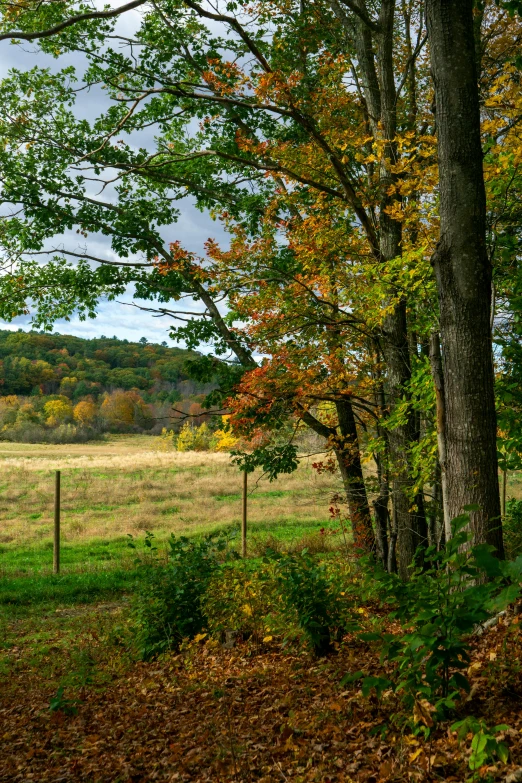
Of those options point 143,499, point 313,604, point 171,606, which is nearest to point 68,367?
point 143,499

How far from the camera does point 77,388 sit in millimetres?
64250

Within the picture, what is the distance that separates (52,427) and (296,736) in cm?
5945

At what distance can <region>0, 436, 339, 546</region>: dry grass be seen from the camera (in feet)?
58.9

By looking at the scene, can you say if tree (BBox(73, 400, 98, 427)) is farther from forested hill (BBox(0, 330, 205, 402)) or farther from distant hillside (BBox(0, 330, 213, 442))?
forested hill (BBox(0, 330, 205, 402))

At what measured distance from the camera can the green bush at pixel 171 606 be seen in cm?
695

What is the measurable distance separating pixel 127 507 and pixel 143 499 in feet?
4.09

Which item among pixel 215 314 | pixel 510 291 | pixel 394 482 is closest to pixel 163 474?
pixel 215 314

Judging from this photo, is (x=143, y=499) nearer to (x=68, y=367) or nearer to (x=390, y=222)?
(x=390, y=222)

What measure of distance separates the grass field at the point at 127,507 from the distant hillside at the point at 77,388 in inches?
962

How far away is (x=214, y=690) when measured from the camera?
17.6ft

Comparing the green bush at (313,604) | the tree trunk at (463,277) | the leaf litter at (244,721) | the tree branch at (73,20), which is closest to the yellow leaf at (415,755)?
the leaf litter at (244,721)

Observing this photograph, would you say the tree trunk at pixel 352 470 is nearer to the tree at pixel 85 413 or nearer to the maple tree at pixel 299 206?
the maple tree at pixel 299 206

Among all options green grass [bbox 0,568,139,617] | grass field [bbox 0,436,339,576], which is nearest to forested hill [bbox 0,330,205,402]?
grass field [bbox 0,436,339,576]

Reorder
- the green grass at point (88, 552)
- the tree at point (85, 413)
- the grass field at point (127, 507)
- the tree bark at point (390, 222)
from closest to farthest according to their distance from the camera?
1. the tree bark at point (390, 222)
2. the green grass at point (88, 552)
3. the grass field at point (127, 507)
4. the tree at point (85, 413)
